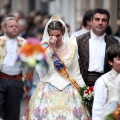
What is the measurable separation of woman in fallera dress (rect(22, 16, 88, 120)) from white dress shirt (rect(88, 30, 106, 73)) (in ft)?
1.28

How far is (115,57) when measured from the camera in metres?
9.04

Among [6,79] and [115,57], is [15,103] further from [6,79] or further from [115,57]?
[115,57]

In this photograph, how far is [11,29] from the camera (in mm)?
11523

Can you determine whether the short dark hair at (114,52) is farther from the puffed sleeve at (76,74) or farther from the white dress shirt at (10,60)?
the white dress shirt at (10,60)

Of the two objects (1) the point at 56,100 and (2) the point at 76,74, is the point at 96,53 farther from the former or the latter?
(1) the point at 56,100

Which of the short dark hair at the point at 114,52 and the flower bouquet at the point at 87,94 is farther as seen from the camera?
the flower bouquet at the point at 87,94

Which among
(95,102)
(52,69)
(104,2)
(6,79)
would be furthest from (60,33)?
(104,2)

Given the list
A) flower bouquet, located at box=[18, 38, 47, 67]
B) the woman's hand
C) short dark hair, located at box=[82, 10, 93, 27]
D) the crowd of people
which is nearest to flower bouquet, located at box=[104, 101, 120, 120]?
flower bouquet, located at box=[18, 38, 47, 67]

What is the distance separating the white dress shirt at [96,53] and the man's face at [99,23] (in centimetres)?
9

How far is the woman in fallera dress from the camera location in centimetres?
978

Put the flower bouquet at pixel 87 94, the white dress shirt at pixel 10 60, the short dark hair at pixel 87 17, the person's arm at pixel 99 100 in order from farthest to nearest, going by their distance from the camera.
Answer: the short dark hair at pixel 87 17 → the white dress shirt at pixel 10 60 → the flower bouquet at pixel 87 94 → the person's arm at pixel 99 100

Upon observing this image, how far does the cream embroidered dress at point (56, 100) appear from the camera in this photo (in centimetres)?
978

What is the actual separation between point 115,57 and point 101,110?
0.63 meters

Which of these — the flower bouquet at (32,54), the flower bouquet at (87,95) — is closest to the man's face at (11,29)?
the flower bouquet at (87,95)
